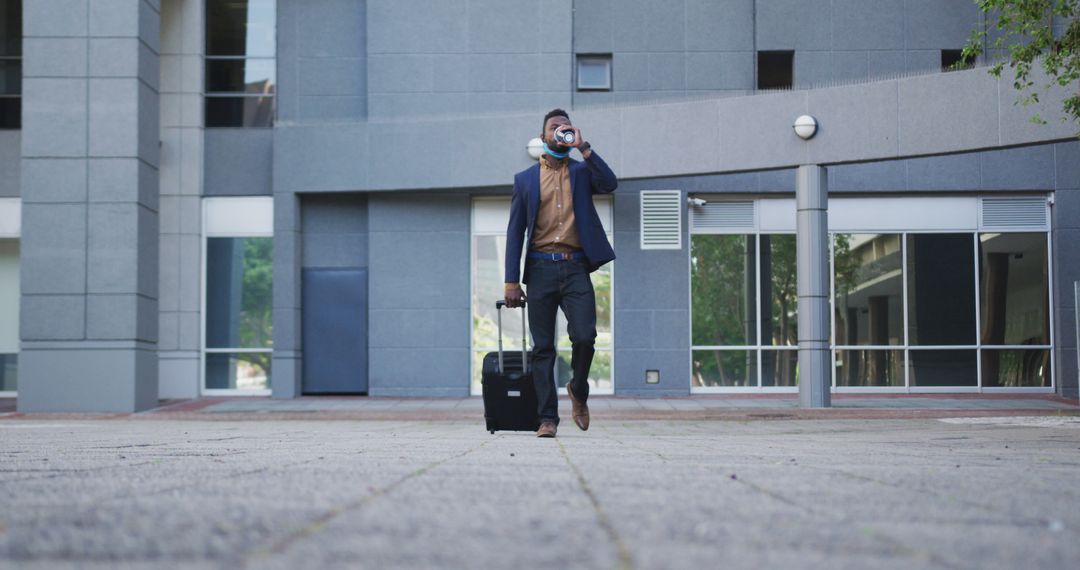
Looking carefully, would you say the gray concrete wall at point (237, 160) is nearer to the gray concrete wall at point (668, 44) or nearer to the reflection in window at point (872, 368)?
the gray concrete wall at point (668, 44)

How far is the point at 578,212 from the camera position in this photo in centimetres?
741

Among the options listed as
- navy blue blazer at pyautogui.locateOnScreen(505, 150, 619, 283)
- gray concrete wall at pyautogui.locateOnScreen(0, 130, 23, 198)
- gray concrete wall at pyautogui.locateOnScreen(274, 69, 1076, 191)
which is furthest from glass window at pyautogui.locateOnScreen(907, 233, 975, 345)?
gray concrete wall at pyautogui.locateOnScreen(0, 130, 23, 198)

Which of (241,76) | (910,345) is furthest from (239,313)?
(910,345)

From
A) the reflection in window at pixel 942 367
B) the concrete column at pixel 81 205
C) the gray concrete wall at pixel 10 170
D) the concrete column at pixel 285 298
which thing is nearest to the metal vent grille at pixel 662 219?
the reflection in window at pixel 942 367

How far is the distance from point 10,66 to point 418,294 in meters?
7.64

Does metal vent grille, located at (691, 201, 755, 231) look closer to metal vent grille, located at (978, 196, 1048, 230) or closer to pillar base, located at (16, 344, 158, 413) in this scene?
metal vent grille, located at (978, 196, 1048, 230)

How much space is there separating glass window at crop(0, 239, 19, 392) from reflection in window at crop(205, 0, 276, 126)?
3872 mm

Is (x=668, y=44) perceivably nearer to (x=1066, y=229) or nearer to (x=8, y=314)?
(x=1066, y=229)

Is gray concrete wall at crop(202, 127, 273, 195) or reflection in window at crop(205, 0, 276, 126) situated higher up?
reflection in window at crop(205, 0, 276, 126)

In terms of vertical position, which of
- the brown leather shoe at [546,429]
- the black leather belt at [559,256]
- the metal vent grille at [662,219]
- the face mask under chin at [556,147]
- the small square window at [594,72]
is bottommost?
the brown leather shoe at [546,429]

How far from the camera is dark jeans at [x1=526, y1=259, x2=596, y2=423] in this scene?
24.3 feet

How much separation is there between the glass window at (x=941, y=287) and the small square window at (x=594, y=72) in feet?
17.7

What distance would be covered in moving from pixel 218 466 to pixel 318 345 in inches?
590

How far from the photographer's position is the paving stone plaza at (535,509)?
7.71 ft
